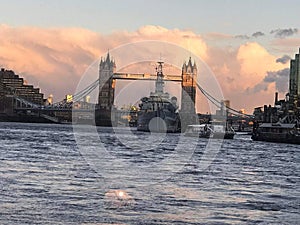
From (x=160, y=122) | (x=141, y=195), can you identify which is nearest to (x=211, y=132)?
(x=160, y=122)

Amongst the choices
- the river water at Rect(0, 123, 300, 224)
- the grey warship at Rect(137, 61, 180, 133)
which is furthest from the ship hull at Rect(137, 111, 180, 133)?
the river water at Rect(0, 123, 300, 224)

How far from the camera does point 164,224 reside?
72.5 ft

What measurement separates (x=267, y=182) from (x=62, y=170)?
35.3 ft

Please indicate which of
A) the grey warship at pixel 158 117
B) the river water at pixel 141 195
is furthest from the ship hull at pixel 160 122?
the river water at pixel 141 195

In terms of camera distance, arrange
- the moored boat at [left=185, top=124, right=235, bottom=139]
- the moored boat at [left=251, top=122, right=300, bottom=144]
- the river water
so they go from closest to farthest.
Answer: the river water < the moored boat at [left=251, top=122, right=300, bottom=144] < the moored boat at [left=185, top=124, right=235, bottom=139]

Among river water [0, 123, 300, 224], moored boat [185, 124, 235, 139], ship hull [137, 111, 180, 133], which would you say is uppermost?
ship hull [137, 111, 180, 133]

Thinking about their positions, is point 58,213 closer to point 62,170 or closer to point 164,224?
point 164,224

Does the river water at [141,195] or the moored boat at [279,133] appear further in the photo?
the moored boat at [279,133]

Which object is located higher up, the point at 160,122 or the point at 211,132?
the point at 160,122

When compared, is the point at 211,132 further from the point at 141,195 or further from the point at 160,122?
the point at 141,195

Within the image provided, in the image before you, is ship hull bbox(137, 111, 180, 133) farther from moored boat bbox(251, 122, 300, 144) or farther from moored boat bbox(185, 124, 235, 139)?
moored boat bbox(251, 122, 300, 144)

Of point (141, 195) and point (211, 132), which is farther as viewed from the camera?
point (211, 132)

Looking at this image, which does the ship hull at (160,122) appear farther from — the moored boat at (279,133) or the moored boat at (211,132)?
the moored boat at (279,133)

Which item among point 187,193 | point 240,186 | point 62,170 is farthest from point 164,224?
point 62,170
